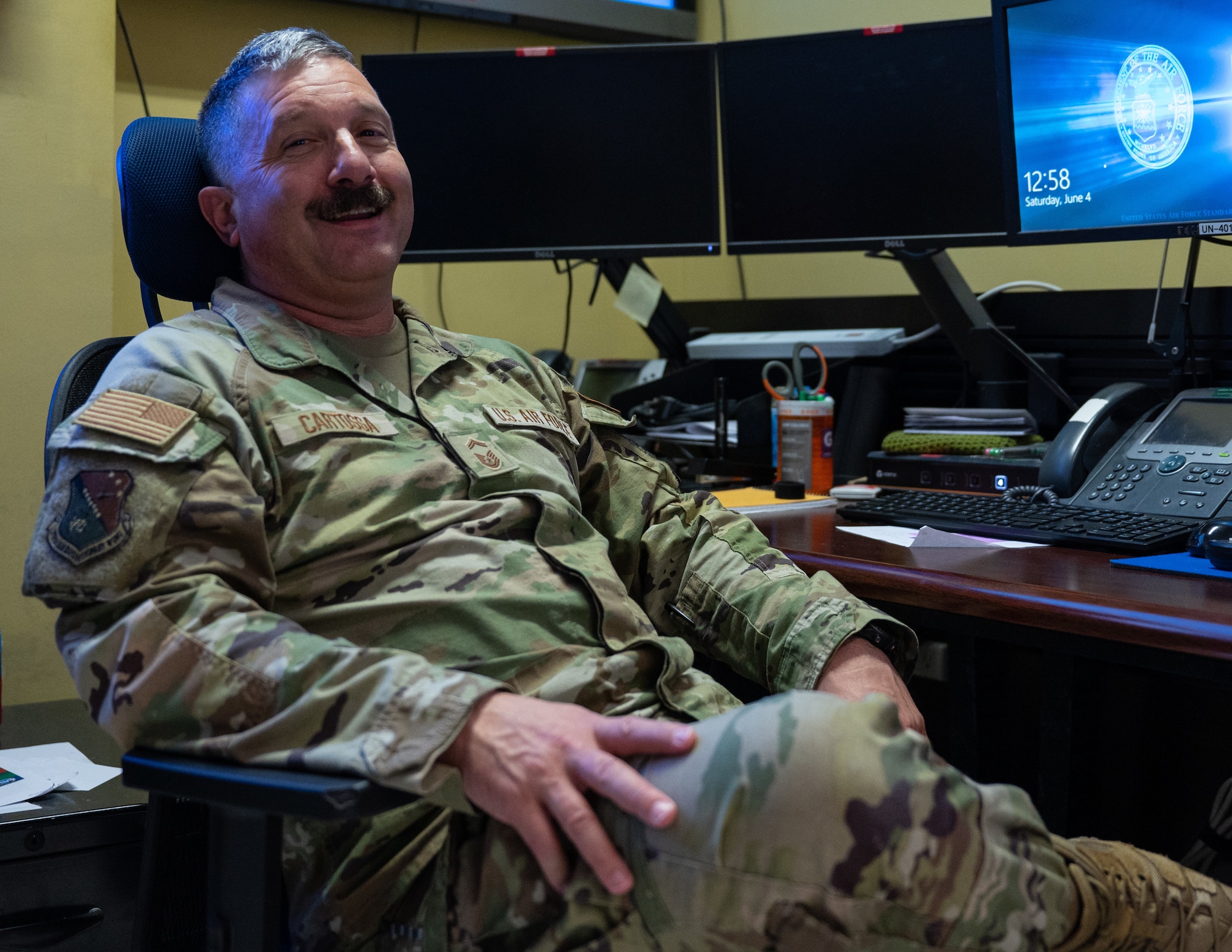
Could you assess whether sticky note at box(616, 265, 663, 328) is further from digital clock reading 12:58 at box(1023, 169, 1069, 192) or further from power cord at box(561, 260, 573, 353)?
digital clock reading 12:58 at box(1023, 169, 1069, 192)

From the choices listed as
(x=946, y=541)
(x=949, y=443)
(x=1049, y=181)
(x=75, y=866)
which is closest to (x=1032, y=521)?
(x=946, y=541)

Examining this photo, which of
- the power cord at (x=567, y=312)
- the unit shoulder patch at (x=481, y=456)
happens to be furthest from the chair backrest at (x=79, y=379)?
the power cord at (x=567, y=312)


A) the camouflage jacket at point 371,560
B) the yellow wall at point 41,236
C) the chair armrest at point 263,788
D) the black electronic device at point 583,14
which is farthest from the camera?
the black electronic device at point 583,14

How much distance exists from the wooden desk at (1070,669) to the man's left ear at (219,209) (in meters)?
0.71

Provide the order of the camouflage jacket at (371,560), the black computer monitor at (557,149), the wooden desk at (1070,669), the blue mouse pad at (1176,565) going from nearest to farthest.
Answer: the camouflage jacket at (371,560) → the wooden desk at (1070,669) → the blue mouse pad at (1176,565) → the black computer monitor at (557,149)

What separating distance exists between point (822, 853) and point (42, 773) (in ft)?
3.03

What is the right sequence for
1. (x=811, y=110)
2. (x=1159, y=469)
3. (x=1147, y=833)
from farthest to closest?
1. (x=811, y=110)
2. (x=1147, y=833)
3. (x=1159, y=469)

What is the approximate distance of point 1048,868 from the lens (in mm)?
810

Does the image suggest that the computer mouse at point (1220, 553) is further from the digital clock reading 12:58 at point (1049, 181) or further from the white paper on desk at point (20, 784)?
the white paper on desk at point (20, 784)

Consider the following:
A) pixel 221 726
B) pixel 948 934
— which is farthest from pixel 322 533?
pixel 948 934

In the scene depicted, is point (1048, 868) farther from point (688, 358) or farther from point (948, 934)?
point (688, 358)

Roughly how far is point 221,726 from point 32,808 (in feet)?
1.48

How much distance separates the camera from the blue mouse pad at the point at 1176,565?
3.56 ft

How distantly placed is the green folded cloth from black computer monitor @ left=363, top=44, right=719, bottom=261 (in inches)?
21.6
